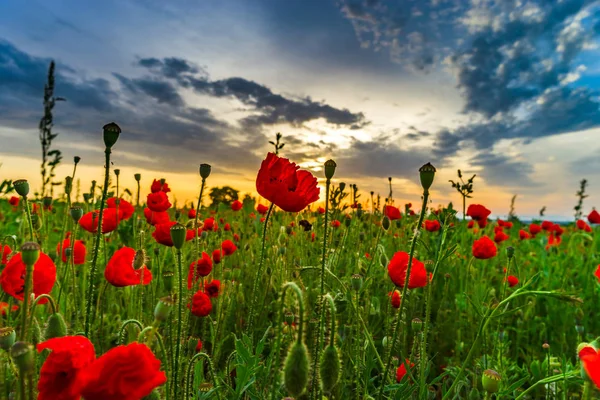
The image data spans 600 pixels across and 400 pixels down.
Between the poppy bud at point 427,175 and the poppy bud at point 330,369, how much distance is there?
1.86ft

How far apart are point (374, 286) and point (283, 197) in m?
2.57

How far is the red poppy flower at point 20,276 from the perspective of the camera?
1463 millimetres

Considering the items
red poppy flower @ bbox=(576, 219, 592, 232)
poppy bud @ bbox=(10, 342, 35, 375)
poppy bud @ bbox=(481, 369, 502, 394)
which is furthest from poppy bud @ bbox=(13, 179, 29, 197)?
red poppy flower @ bbox=(576, 219, 592, 232)

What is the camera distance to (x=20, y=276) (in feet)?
4.92

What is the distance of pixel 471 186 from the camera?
2.33 m

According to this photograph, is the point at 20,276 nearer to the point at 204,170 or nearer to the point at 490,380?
the point at 204,170

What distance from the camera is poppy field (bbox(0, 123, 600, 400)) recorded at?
3.61ft

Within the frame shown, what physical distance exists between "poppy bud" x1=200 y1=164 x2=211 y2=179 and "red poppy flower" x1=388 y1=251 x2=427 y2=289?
3.29ft

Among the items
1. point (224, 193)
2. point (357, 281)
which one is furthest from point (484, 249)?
point (224, 193)

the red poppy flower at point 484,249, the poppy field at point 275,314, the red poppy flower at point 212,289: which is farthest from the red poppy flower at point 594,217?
the red poppy flower at point 212,289

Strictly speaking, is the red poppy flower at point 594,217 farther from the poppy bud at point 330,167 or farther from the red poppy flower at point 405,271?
the poppy bud at point 330,167

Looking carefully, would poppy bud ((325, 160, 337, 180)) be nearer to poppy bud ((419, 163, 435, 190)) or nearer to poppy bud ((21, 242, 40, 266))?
poppy bud ((419, 163, 435, 190))

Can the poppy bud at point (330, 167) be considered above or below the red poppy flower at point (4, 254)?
above

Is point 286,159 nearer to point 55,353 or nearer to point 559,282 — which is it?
point 55,353
